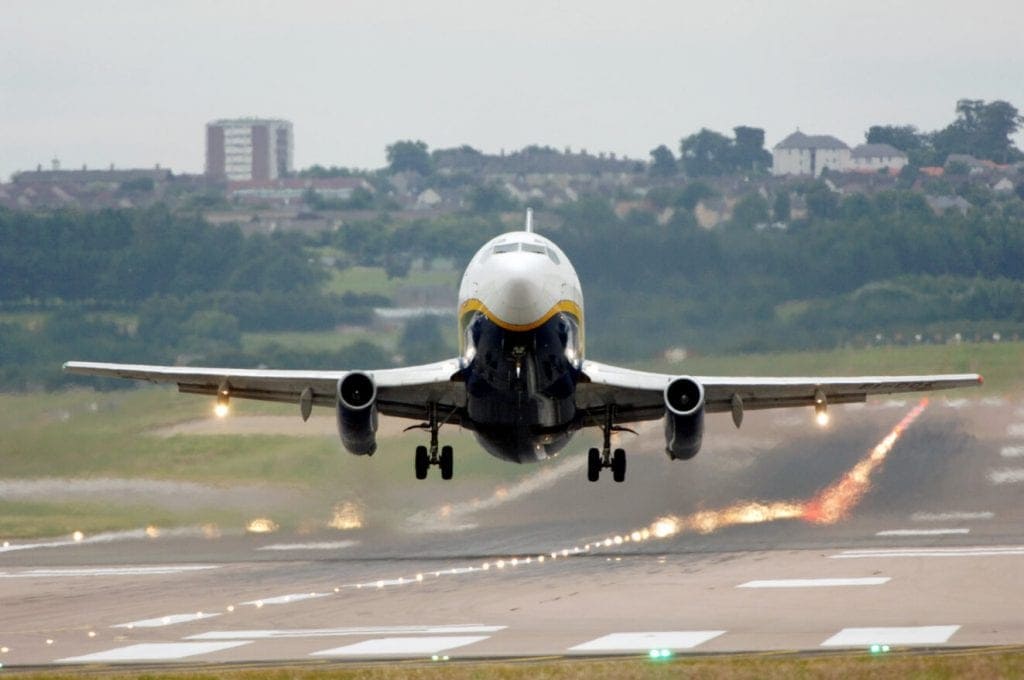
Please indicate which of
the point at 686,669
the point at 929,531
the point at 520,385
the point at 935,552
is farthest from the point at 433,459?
the point at 929,531

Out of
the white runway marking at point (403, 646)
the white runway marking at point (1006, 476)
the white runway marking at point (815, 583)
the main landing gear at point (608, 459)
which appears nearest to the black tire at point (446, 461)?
the main landing gear at point (608, 459)

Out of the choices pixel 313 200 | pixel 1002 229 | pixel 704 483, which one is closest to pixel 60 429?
pixel 704 483

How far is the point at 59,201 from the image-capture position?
108m

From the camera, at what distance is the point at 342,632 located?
43500 millimetres

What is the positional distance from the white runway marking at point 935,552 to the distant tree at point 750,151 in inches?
2050

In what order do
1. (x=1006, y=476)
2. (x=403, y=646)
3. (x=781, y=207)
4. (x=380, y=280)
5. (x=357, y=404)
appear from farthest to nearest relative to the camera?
(x=380, y=280) < (x=781, y=207) < (x=1006, y=476) < (x=403, y=646) < (x=357, y=404)

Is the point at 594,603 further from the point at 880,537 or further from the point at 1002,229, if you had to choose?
the point at 1002,229

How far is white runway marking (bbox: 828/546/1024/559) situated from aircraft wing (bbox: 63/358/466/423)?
1565 centimetres

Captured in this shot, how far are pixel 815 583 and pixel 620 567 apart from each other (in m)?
5.63

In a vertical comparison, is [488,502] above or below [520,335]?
below

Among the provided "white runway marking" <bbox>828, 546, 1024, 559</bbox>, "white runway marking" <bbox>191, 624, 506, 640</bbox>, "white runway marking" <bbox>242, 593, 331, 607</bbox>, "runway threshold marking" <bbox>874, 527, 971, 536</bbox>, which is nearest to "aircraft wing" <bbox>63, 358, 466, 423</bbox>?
"white runway marking" <bbox>191, 624, 506, 640</bbox>

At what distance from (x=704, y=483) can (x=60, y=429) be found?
63.7ft

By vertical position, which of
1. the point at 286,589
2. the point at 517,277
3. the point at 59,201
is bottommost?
the point at 286,589

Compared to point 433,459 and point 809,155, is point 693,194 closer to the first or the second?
point 809,155
